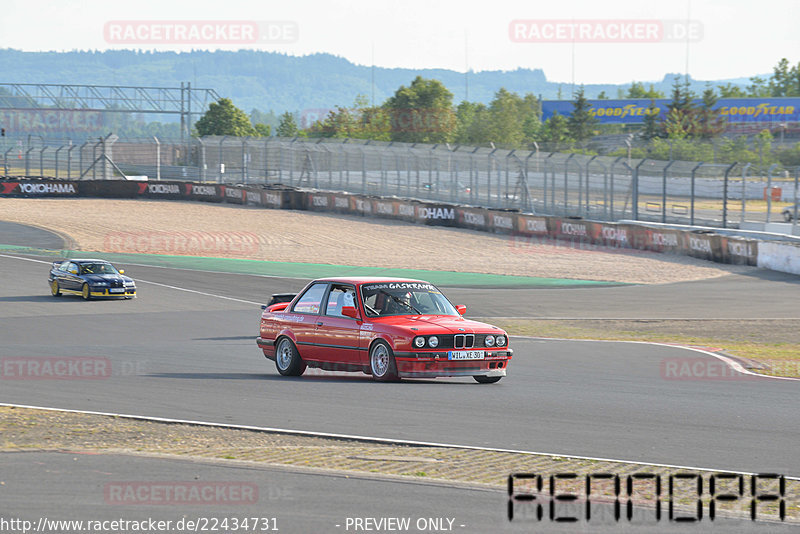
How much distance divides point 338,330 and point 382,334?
2.64 ft

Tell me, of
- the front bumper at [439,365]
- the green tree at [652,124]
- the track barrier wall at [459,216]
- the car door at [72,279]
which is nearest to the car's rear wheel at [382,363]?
the front bumper at [439,365]

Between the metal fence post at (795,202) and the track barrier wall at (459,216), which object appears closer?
the track barrier wall at (459,216)

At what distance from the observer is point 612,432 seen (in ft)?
30.6

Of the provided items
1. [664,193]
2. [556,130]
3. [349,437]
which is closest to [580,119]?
[556,130]

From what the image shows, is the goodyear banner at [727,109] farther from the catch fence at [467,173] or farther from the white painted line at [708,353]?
the white painted line at [708,353]

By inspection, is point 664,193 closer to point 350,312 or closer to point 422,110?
point 350,312

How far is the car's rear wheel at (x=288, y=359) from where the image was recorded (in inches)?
532

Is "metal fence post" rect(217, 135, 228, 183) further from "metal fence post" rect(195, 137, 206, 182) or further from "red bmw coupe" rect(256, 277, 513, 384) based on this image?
"red bmw coupe" rect(256, 277, 513, 384)

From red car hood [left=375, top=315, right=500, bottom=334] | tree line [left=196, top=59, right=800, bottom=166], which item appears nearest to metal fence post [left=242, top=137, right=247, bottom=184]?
tree line [left=196, top=59, right=800, bottom=166]

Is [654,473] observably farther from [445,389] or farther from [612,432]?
[445,389]

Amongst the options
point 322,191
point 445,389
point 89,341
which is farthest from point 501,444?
point 322,191

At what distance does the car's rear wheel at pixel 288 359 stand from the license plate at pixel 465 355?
2.39 meters

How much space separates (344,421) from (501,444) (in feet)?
5.93

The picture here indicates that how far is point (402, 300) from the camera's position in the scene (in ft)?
42.7
